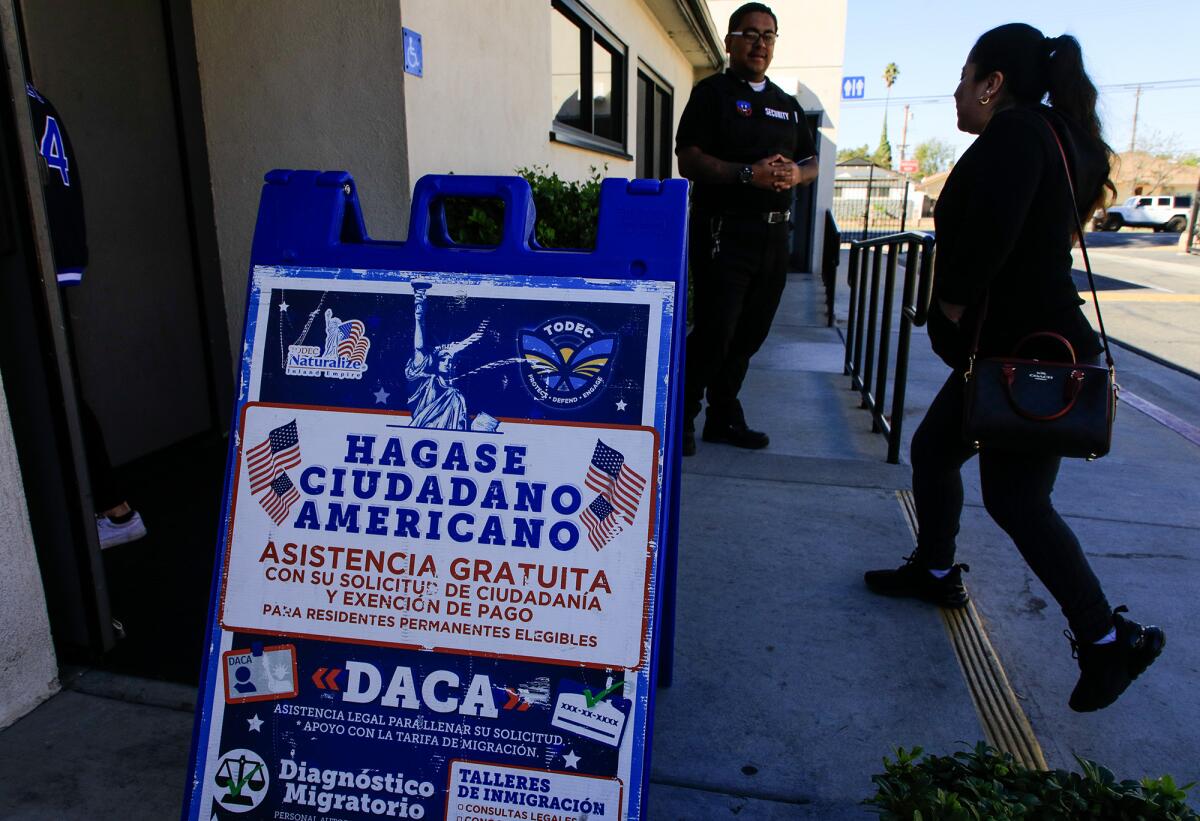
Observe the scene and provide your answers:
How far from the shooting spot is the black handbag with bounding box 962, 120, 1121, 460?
205cm

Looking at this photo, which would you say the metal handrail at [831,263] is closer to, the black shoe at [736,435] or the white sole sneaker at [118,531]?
the black shoe at [736,435]

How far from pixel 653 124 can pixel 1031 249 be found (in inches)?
333

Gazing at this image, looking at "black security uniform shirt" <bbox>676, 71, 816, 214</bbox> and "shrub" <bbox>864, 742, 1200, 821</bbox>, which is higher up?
"black security uniform shirt" <bbox>676, 71, 816, 214</bbox>

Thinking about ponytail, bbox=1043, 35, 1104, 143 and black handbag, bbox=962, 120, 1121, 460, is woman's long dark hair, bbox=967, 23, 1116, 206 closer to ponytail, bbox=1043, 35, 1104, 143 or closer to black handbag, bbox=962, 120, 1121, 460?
ponytail, bbox=1043, 35, 1104, 143

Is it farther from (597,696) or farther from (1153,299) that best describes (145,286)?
(1153,299)

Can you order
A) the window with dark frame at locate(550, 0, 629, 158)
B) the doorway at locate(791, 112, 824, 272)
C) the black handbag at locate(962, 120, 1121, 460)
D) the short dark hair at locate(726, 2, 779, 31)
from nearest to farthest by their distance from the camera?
the black handbag at locate(962, 120, 1121, 460), the short dark hair at locate(726, 2, 779, 31), the window with dark frame at locate(550, 0, 629, 158), the doorway at locate(791, 112, 824, 272)

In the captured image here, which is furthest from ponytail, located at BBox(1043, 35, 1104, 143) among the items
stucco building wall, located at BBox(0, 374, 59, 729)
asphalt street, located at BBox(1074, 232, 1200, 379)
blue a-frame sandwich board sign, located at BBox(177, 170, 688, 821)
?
asphalt street, located at BBox(1074, 232, 1200, 379)

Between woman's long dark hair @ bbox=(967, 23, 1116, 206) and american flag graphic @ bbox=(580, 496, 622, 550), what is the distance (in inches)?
62.0

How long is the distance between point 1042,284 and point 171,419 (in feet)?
11.4

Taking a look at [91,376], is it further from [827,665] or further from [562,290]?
[827,665]

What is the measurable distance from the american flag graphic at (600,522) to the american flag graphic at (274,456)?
55cm

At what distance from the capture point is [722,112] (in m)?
3.86

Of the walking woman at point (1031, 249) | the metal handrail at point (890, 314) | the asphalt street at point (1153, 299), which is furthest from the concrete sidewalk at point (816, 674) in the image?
the asphalt street at point (1153, 299)

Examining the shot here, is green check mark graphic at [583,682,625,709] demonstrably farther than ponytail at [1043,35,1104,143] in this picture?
No
